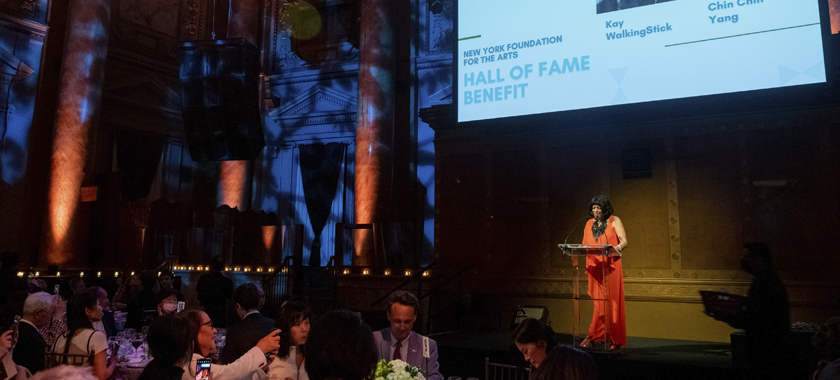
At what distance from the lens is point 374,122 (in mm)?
12664

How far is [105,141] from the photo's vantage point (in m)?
14.2

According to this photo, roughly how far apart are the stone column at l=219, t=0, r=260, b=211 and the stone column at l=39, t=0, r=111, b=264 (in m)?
3.28

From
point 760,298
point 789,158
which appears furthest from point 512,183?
point 760,298


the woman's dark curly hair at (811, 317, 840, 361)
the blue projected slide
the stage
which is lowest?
the stage

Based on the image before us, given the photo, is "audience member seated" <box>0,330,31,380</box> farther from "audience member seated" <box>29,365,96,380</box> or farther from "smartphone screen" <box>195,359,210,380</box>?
"audience member seated" <box>29,365,96,380</box>

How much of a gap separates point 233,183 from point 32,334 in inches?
455

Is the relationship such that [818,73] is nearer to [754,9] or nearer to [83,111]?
[754,9]

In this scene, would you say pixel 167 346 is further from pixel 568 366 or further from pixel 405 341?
pixel 568 366

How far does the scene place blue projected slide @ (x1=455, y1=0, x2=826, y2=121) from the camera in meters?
7.15

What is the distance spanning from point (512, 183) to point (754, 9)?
3.93m

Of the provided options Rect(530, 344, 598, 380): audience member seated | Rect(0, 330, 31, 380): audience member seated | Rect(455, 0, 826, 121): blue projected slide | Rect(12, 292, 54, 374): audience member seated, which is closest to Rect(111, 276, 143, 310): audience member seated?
Rect(12, 292, 54, 374): audience member seated

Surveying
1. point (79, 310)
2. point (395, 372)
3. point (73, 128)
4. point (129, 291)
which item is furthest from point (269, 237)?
point (395, 372)

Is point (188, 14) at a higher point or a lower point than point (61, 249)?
higher

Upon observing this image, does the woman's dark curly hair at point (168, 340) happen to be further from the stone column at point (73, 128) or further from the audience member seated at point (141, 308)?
the stone column at point (73, 128)
